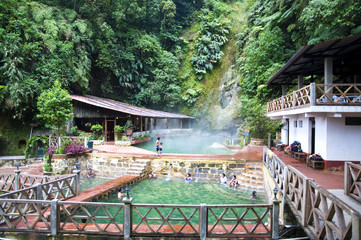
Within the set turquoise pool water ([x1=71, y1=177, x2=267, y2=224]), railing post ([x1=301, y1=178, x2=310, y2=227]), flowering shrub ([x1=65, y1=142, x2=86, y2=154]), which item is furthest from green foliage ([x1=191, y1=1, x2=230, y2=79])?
railing post ([x1=301, y1=178, x2=310, y2=227])

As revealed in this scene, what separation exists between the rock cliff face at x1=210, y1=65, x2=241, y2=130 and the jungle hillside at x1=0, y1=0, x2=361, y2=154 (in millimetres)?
161

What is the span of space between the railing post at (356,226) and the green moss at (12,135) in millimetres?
23070

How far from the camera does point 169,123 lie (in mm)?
40312

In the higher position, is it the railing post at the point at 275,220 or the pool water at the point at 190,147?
the pool water at the point at 190,147

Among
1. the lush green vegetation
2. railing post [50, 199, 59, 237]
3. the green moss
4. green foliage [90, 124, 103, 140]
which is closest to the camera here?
railing post [50, 199, 59, 237]

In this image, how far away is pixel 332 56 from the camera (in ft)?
38.4

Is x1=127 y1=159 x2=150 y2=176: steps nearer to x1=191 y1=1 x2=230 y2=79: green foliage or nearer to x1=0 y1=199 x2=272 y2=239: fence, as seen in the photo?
x1=0 y1=199 x2=272 y2=239: fence

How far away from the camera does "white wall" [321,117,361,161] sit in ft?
35.6

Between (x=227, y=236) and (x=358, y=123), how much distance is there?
327 inches

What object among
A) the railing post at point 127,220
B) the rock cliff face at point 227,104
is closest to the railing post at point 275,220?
the railing post at point 127,220

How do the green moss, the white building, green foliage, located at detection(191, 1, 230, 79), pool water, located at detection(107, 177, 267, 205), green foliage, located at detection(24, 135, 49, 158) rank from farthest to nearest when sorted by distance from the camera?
green foliage, located at detection(191, 1, 230, 79) < the green moss < green foliage, located at detection(24, 135, 49, 158) < pool water, located at detection(107, 177, 267, 205) < the white building

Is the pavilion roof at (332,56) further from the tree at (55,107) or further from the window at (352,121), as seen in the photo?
the tree at (55,107)

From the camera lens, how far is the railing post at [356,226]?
3721 millimetres

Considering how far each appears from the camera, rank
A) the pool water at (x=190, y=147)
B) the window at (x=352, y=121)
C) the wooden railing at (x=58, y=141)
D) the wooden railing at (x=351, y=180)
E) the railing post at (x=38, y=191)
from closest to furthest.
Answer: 1. the wooden railing at (x=351, y=180)
2. the railing post at (x=38, y=191)
3. the window at (x=352, y=121)
4. the wooden railing at (x=58, y=141)
5. the pool water at (x=190, y=147)
